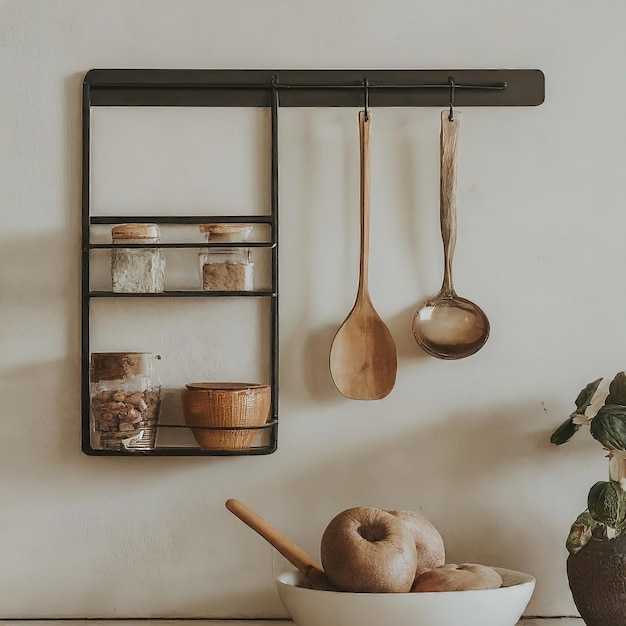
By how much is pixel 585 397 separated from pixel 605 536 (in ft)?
0.62

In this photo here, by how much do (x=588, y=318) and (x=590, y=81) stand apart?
1.20ft

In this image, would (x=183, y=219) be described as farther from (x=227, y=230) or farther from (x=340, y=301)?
(x=340, y=301)

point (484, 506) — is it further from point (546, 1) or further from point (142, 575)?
point (546, 1)

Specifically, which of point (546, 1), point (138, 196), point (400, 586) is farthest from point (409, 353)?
point (546, 1)

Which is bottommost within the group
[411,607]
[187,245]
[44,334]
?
[411,607]

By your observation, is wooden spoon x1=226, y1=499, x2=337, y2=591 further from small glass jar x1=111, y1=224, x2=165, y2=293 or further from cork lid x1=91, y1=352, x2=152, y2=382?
small glass jar x1=111, y1=224, x2=165, y2=293

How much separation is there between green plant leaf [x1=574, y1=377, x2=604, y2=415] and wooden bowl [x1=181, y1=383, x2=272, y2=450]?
444 millimetres

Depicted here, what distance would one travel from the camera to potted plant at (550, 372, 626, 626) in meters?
1.04

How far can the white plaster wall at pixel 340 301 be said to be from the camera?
122cm

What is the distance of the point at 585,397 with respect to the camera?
1127mm

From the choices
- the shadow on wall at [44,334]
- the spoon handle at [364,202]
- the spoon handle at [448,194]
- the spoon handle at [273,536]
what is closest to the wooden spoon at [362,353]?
the spoon handle at [364,202]

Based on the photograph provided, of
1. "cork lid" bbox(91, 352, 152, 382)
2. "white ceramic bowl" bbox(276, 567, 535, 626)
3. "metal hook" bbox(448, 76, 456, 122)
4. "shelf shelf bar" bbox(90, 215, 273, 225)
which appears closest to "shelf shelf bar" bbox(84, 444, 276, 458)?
"cork lid" bbox(91, 352, 152, 382)

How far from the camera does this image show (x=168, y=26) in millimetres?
1239

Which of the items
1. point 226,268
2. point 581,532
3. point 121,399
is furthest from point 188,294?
point 581,532
